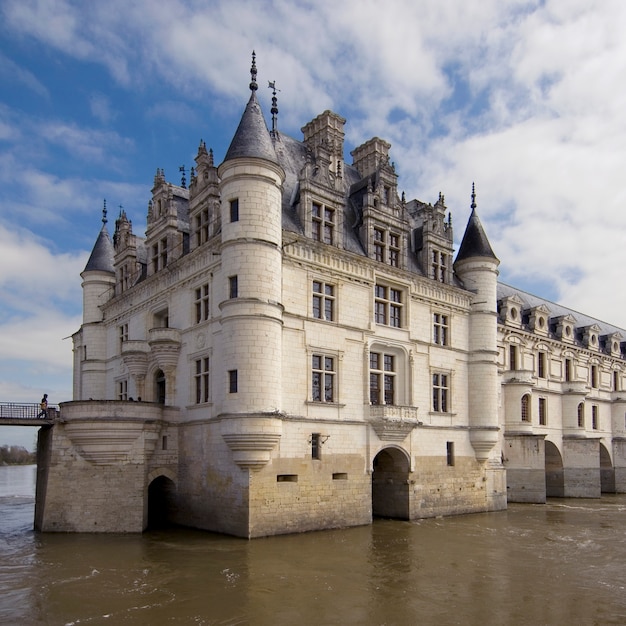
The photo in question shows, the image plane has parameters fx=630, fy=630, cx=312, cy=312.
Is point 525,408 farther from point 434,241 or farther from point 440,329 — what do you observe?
point 434,241

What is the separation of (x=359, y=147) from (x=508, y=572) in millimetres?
22529

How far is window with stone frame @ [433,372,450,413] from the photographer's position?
3000 cm

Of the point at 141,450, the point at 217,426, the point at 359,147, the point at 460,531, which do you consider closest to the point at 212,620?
the point at 217,426

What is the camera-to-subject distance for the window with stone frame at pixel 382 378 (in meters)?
27.4

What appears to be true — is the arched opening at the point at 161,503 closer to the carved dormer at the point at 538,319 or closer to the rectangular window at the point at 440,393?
the rectangular window at the point at 440,393

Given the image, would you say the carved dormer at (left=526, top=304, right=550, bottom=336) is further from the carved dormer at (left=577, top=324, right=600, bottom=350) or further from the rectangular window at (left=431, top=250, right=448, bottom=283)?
the rectangular window at (left=431, top=250, right=448, bottom=283)

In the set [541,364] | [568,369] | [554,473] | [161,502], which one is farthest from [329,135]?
[554,473]

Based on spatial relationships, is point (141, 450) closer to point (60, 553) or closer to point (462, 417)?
point (60, 553)

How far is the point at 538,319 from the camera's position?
139 feet

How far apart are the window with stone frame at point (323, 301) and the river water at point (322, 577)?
27.5 feet

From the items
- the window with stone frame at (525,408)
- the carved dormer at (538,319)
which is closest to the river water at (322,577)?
the window with stone frame at (525,408)

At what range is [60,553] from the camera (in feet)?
65.2

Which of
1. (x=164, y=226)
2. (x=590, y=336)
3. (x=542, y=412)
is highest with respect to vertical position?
(x=164, y=226)

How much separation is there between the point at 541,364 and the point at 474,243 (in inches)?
507
